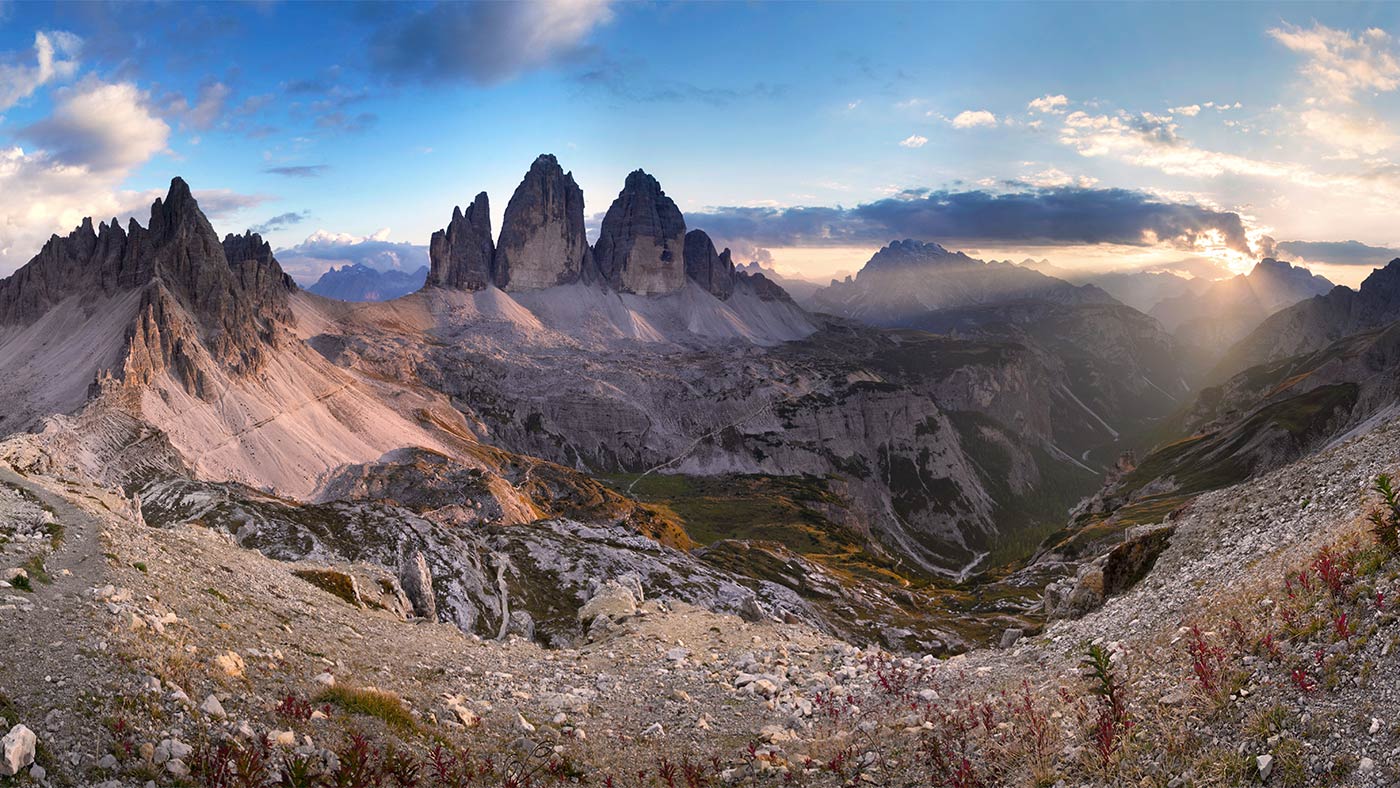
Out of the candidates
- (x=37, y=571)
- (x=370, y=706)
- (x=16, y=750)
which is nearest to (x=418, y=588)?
(x=37, y=571)

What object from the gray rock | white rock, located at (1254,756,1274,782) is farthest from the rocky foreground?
the gray rock

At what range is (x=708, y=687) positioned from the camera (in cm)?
2430

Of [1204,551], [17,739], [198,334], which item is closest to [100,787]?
[17,739]

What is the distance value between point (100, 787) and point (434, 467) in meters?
147

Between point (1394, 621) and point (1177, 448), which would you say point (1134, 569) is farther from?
point (1177, 448)

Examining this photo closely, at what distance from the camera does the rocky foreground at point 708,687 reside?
12.3 meters

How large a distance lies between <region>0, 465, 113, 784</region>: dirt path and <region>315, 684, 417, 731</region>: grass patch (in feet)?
13.6

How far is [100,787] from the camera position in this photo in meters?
11.1

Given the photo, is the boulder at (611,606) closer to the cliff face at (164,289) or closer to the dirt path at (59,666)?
the dirt path at (59,666)

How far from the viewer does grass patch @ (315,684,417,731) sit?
636 inches

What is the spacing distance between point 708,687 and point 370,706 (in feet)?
37.0

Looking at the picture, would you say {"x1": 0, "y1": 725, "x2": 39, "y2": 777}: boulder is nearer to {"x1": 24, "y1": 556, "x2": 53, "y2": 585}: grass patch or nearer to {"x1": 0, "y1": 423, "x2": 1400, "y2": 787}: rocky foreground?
{"x1": 0, "y1": 423, "x2": 1400, "y2": 787}: rocky foreground

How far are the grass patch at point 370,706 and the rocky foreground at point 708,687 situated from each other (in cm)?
6

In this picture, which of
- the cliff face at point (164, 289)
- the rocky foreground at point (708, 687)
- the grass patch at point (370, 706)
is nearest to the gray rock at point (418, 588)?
the rocky foreground at point (708, 687)
